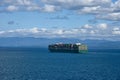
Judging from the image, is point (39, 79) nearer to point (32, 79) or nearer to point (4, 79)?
point (32, 79)

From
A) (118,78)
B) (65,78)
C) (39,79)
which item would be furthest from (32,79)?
(118,78)

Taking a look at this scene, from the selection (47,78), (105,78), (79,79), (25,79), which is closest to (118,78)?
(105,78)

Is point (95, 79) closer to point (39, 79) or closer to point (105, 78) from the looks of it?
point (105, 78)

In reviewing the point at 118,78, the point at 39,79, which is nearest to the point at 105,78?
the point at 118,78

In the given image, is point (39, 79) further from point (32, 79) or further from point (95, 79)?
point (95, 79)

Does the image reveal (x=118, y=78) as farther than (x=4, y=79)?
Yes

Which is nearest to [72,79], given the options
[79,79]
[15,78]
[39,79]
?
[79,79]
